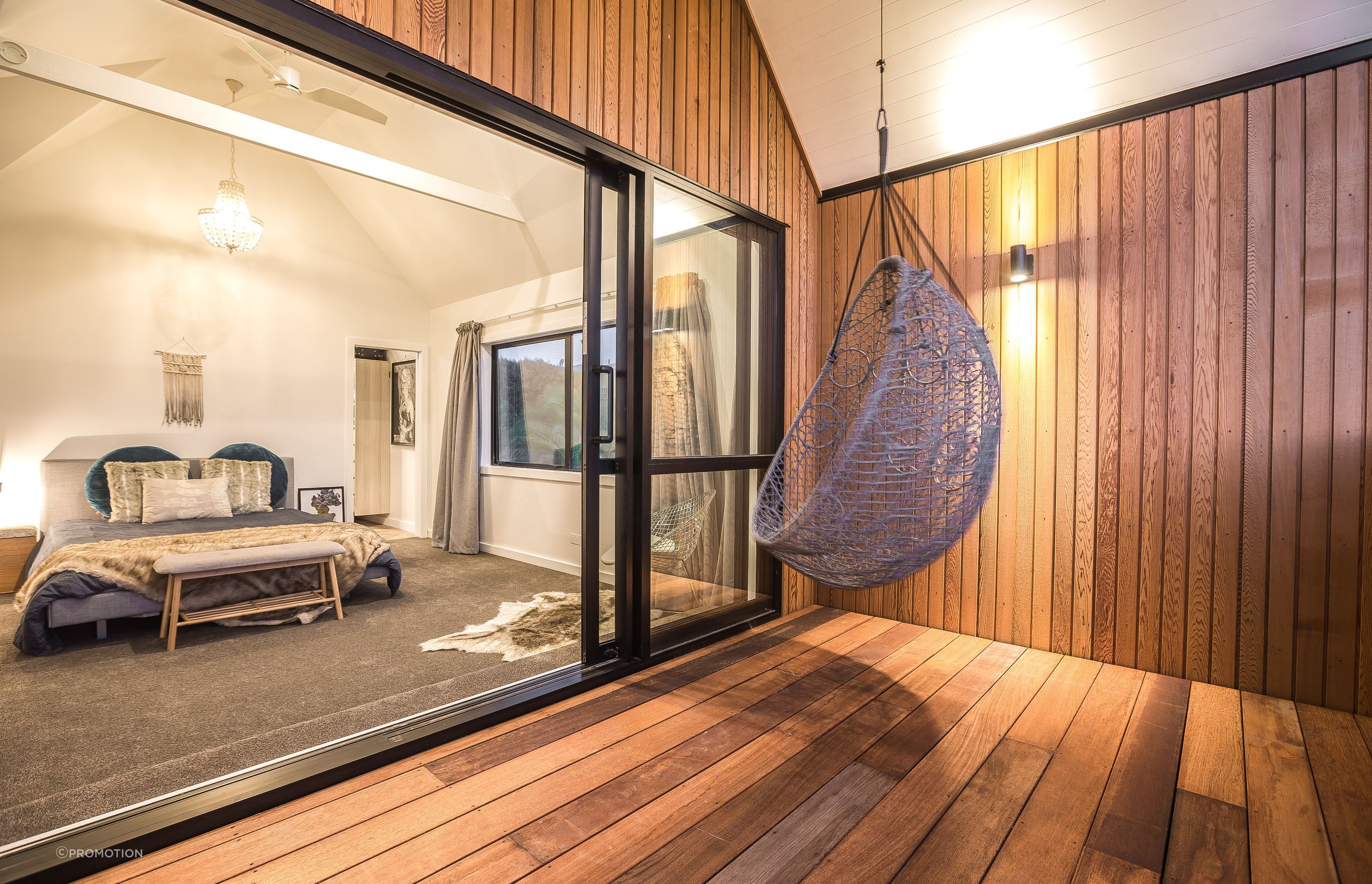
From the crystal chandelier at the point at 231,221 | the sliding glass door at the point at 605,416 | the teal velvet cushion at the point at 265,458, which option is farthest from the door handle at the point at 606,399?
the teal velvet cushion at the point at 265,458

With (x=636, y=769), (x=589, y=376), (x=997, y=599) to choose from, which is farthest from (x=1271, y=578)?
(x=589, y=376)

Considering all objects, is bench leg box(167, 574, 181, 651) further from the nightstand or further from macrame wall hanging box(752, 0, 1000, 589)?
macrame wall hanging box(752, 0, 1000, 589)

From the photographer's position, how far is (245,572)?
307cm

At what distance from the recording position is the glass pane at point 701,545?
263cm

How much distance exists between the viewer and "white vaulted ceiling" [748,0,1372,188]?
2242mm

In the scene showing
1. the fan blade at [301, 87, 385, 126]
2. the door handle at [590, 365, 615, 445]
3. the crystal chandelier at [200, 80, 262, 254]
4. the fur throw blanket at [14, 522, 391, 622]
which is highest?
the fan blade at [301, 87, 385, 126]

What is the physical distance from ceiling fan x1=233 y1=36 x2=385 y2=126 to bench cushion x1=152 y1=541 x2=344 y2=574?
220 centimetres

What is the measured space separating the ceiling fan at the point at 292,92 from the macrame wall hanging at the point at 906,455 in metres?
2.97

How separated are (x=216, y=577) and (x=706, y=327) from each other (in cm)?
276

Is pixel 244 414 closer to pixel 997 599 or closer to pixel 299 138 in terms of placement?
pixel 299 138

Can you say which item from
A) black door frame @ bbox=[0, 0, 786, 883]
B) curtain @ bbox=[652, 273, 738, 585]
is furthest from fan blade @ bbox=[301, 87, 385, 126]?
curtain @ bbox=[652, 273, 738, 585]

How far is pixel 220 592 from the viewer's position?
307 cm

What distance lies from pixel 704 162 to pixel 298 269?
3977 millimetres

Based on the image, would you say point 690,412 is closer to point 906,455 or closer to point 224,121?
point 906,455
